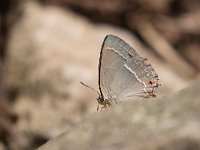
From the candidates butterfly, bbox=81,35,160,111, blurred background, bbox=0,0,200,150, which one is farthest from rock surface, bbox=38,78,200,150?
blurred background, bbox=0,0,200,150

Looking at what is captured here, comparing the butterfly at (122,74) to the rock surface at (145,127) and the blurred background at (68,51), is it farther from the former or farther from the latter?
the rock surface at (145,127)

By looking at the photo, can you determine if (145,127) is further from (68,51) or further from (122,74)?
(68,51)

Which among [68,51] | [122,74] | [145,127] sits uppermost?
[68,51]

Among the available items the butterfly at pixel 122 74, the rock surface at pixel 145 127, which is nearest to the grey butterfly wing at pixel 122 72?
the butterfly at pixel 122 74

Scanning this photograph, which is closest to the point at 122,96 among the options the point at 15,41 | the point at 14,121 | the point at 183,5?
the point at 14,121

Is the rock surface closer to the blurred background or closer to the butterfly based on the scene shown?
the butterfly

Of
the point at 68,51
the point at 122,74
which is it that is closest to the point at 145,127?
the point at 122,74

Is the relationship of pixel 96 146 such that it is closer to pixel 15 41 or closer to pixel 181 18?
pixel 15 41
